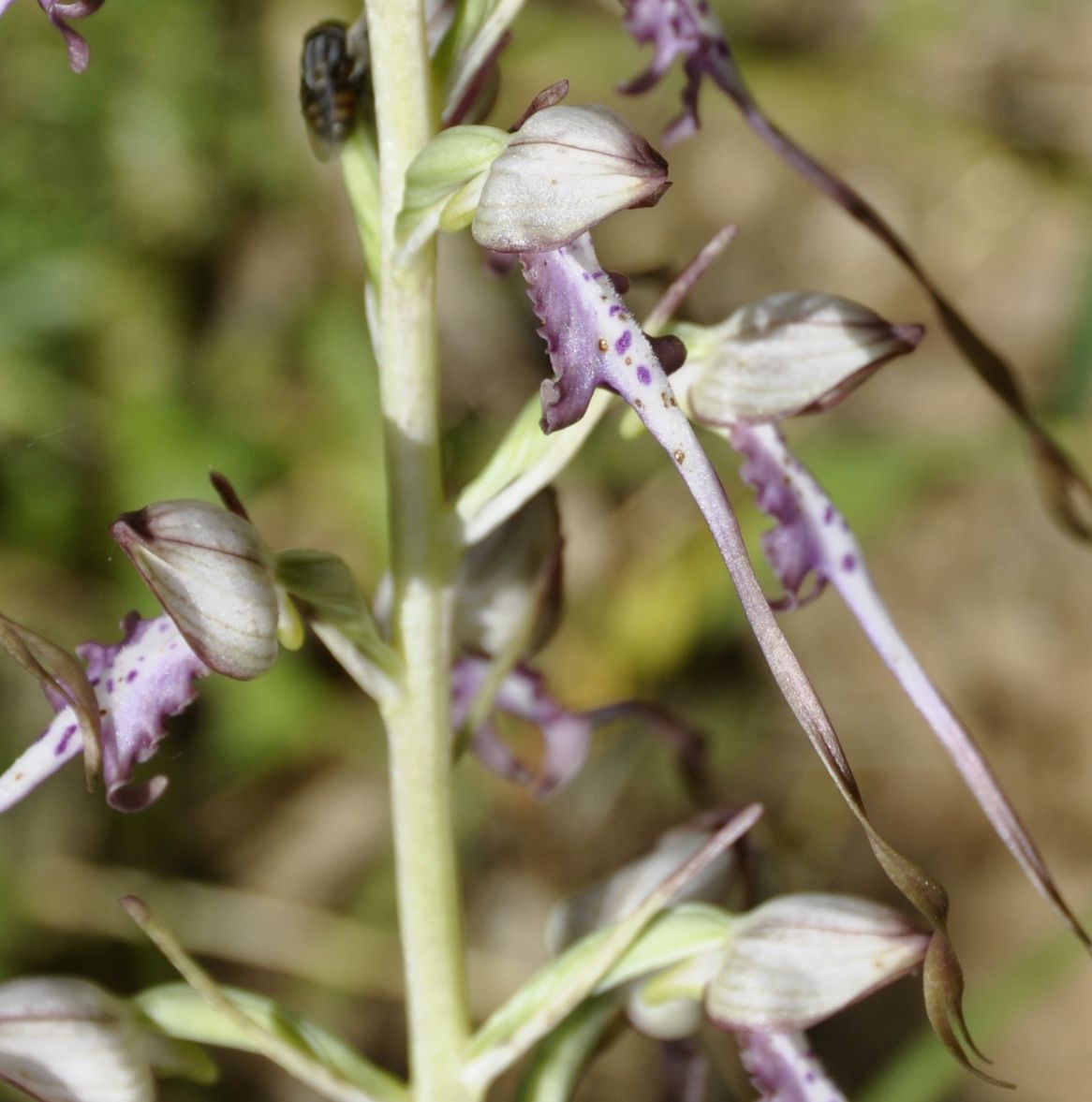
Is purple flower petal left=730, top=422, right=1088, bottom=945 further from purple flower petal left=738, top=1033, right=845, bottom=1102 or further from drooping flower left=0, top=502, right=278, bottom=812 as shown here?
drooping flower left=0, top=502, right=278, bottom=812

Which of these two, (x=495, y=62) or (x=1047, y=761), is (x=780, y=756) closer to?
(x=1047, y=761)

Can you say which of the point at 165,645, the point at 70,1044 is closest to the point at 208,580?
the point at 165,645

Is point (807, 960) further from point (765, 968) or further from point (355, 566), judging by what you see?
point (355, 566)

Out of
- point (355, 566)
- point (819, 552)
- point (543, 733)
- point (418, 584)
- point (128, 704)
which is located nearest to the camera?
point (128, 704)

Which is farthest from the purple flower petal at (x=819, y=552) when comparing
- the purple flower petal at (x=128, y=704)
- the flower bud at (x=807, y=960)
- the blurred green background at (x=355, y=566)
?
the blurred green background at (x=355, y=566)

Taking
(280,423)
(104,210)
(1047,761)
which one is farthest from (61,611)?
(1047,761)

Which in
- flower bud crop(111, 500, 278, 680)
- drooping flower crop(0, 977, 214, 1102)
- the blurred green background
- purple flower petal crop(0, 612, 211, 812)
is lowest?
the blurred green background

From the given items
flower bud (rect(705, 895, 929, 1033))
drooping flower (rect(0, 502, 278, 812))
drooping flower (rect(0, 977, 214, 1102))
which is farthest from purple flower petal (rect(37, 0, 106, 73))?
flower bud (rect(705, 895, 929, 1033))
